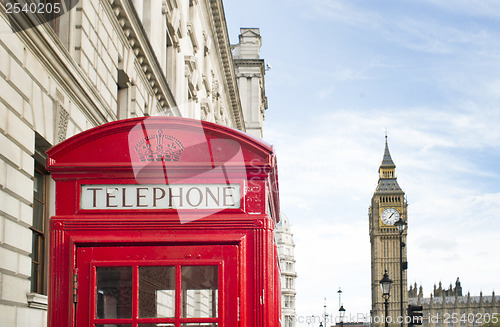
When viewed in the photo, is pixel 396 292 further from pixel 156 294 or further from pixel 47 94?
pixel 156 294

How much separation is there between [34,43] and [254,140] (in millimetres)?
5547

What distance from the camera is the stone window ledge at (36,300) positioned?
9.40 meters

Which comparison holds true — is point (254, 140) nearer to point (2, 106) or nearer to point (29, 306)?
point (2, 106)

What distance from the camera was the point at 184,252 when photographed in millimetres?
4863

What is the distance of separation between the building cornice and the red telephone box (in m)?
28.2

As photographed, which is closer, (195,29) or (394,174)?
(195,29)

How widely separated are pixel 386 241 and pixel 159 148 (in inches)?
6554

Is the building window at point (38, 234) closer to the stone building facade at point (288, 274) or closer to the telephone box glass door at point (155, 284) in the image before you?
the telephone box glass door at point (155, 284)

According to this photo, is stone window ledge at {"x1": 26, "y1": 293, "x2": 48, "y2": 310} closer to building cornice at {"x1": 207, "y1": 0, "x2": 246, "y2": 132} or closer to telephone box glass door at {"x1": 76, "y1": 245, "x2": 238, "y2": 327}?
telephone box glass door at {"x1": 76, "y1": 245, "x2": 238, "y2": 327}

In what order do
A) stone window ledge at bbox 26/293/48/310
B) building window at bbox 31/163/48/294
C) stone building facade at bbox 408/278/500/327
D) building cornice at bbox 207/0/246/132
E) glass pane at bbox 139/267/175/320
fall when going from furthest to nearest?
1. stone building facade at bbox 408/278/500/327
2. building cornice at bbox 207/0/246/132
3. building window at bbox 31/163/48/294
4. stone window ledge at bbox 26/293/48/310
5. glass pane at bbox 139/267/175/320

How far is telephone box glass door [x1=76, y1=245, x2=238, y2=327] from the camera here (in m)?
4.76

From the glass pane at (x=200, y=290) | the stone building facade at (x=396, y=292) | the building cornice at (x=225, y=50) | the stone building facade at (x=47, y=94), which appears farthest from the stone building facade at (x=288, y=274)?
the glass pane at (x=200, y=290)

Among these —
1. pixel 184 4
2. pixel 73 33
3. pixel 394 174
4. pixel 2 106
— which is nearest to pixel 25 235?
pixel 2 106

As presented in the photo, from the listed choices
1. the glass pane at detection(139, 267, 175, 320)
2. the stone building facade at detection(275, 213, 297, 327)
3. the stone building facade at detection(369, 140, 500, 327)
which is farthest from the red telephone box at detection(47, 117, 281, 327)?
the stone building facade at detection(369, 140, 500, 327)
